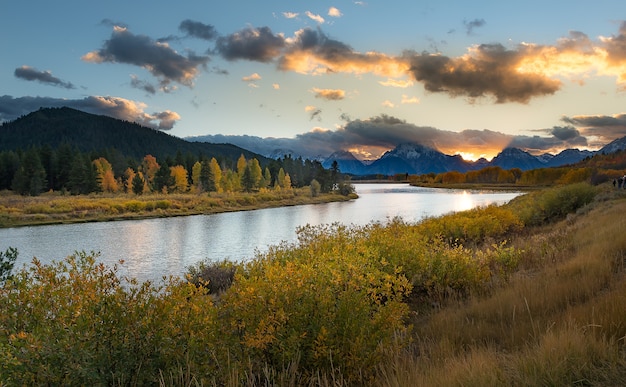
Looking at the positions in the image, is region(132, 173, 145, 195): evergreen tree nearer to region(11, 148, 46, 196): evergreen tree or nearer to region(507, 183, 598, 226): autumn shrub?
region(11, 148, 46, 196): evergreen tree

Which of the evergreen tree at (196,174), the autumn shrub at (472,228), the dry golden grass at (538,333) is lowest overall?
the autumn shrub at (472,228)

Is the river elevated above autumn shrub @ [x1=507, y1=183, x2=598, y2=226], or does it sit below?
below

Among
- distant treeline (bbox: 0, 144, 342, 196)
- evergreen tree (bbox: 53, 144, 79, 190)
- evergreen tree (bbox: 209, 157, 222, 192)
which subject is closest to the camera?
distant treeline (bbox: 0, 144, 342, 196)

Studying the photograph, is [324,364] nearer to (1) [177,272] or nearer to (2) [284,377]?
(2) [284,377]

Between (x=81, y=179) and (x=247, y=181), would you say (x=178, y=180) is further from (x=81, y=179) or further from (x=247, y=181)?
(x=81, y=179)

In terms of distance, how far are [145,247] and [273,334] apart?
26678 millimetres

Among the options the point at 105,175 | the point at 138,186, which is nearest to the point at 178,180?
the point at 138,186

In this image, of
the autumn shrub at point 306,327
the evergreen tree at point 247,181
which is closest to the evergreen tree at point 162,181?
the evergreen tree at point 247,181

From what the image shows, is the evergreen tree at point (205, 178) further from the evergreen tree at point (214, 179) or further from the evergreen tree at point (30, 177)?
the evergreen tree at point (30, 177)

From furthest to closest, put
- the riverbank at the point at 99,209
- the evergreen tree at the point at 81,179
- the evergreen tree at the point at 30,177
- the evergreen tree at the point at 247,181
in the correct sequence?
the evergreen tree at the point at 247,181 < the evergreen tree at the point at 81,179 < the evergreen tree at the point at 30,177 < the riverbank at the point at 99,209

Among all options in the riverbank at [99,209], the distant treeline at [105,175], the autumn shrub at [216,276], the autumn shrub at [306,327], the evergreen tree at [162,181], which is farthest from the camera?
the evergreen tree at [162,181]

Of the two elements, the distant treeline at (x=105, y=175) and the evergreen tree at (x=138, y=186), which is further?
the distant treeline at (x=105, y=175)

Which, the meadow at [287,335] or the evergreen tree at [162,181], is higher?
the evergreen tree at [162,181]

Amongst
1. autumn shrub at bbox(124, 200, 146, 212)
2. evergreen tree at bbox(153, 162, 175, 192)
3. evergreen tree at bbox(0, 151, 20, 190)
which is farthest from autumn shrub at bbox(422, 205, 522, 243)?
evergreen tree at bbox(0, 151, 20, 190)
